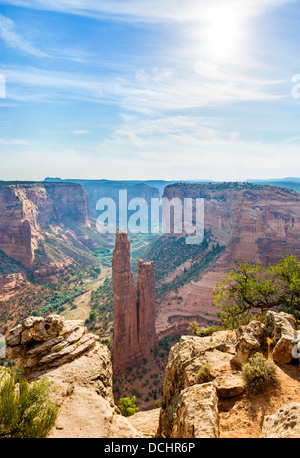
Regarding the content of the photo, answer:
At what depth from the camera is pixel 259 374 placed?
340 inches

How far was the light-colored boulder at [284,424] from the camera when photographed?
18.4 ft

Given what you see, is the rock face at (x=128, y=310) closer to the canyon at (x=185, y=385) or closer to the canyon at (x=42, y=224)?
the canyon at (x=185, y=385)

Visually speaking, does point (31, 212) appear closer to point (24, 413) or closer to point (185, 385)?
point (24, 413)

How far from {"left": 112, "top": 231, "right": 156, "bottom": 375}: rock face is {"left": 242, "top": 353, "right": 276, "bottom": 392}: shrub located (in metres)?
32.6

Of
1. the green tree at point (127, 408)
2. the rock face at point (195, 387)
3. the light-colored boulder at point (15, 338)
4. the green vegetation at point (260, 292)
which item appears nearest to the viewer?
the rock face at point (195, 387)

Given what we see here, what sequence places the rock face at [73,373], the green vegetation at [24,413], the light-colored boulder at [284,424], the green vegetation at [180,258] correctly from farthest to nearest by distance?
the green vegetation at [180,258], the rock face at [73,373], the green vegetation at [24,413], the light-colored boulder at [284,424]

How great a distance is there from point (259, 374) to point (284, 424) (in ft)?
8.74

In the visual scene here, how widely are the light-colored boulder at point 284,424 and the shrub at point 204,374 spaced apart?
3.33 metres

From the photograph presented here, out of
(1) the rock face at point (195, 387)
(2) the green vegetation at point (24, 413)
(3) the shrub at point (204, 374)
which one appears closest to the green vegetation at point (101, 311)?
(1) the rock face at point (195, 387)

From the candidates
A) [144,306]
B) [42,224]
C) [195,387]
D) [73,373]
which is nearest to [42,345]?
[73,373]

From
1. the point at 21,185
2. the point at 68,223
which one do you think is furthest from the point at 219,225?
the point at 68,223

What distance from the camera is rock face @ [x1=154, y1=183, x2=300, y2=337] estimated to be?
52875 mm

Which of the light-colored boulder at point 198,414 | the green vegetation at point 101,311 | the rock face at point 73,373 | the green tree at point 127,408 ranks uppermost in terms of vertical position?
the light-colored boulder at point 198,414

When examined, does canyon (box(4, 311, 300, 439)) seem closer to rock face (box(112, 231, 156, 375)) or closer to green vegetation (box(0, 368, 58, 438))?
green vegetation (box(0, 368, 58, 438))
